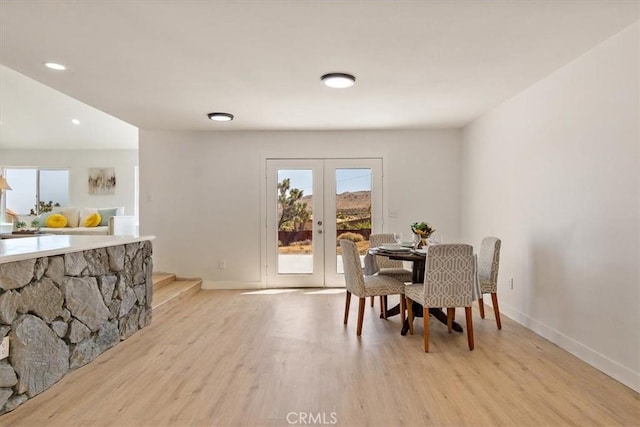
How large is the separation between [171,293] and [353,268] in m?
2.56

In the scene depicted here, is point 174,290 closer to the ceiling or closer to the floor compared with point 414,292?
closer to the floor

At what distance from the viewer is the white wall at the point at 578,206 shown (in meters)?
2.41

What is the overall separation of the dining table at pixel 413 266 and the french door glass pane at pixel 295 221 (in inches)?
67.1

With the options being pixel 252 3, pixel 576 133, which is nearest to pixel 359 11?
pixel 252 3

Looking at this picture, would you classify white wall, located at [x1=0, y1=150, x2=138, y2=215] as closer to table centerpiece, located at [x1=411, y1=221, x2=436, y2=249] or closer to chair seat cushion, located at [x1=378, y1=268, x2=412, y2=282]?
chair seat cushion, located at [x1=378, y1=268, x2=412, y2=282]

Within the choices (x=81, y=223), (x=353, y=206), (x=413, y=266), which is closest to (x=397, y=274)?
(x=413, y=266)

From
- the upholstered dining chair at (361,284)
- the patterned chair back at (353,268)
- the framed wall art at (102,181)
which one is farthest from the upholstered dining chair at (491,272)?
the framed wall art at (102,181)

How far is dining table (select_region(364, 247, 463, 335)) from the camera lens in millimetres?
3296

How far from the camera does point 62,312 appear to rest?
2.57 metres

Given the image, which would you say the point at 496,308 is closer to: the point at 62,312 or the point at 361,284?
the point at 361,284

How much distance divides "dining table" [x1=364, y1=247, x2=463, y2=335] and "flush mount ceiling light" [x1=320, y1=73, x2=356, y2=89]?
1604mm

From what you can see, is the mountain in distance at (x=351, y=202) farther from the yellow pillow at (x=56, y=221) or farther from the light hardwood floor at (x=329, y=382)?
the yellow pillow at (x=56, y=221)

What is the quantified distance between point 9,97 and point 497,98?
8.14 meters

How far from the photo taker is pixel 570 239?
2.96 m
